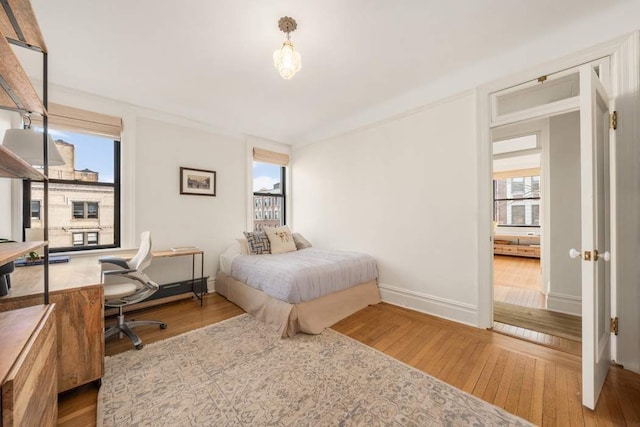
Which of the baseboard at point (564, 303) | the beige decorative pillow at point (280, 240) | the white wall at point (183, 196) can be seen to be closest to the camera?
the baseboard at point (564, 303)

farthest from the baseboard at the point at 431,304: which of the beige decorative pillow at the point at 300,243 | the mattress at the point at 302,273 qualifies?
the beige decorative pillow at the point at 300,243

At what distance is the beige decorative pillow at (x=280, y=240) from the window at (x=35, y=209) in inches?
97.0

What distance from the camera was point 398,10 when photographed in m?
1.81

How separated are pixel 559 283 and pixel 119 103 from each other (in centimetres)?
559

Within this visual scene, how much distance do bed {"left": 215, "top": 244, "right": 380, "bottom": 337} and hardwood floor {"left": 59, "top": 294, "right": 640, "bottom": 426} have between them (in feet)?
0.71

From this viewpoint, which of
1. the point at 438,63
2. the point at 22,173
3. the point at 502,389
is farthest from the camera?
the point at 438,63

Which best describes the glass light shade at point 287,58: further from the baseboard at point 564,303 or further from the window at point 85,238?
the baseboard at point 564,303

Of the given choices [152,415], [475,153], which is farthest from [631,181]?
[152,415]

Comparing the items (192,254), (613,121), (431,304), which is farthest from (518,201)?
(192,254)

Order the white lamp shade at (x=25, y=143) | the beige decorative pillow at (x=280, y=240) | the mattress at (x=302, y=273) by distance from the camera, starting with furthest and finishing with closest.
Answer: the beige decorative pillow at (x=280, y=240), the mattress at (x=302, y=273), the white lamp shade at (x=25, y=143)

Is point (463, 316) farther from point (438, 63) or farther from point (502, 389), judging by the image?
point (438, 63)

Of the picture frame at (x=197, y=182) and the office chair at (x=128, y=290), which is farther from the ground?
the picture frame at (x=197, y=182)

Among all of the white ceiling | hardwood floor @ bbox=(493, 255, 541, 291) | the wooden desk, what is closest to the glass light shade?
the white ceiling

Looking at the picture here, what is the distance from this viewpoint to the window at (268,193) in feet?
14.5
